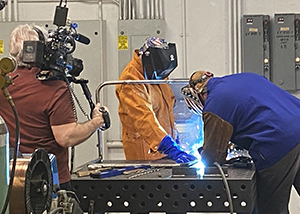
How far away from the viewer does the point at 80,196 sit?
1687mm

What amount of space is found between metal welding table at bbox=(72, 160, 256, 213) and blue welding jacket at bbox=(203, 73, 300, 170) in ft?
0.73

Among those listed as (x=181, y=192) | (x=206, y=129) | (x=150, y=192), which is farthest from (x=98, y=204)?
(x=206, y=129)

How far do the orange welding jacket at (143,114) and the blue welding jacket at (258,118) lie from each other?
0.50 meters

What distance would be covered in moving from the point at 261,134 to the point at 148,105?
0.76 metres

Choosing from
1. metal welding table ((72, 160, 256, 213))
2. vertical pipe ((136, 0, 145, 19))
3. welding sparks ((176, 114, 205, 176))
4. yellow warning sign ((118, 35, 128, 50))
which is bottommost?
metal welding table ((72, 160, 256, 213))

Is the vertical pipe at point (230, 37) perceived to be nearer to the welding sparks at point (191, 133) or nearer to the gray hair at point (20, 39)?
the welding sparks at point (191, 133)

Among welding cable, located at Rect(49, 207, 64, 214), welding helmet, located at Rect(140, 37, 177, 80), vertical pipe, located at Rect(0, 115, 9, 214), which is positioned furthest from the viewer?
welding helmet, located at Rect(140, 37, 177, 80)

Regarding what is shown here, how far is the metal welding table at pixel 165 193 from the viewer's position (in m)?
1.58

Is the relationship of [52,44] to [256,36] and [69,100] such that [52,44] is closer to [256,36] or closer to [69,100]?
[69,100]

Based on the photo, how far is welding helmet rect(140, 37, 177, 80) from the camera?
98.0 inches

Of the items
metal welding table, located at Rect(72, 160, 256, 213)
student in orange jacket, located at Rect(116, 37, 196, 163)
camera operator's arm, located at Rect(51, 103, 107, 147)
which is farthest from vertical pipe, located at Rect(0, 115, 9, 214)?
student in orange jacket, located at Rect(116, 37, 196, 163)

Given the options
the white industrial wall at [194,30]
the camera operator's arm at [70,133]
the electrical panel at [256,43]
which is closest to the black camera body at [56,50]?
the camera operator's arm at [70,133]

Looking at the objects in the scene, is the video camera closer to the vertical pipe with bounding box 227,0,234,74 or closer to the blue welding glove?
the blue welding glove

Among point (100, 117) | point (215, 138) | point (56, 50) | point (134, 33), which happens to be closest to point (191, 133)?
point (215, 138)
